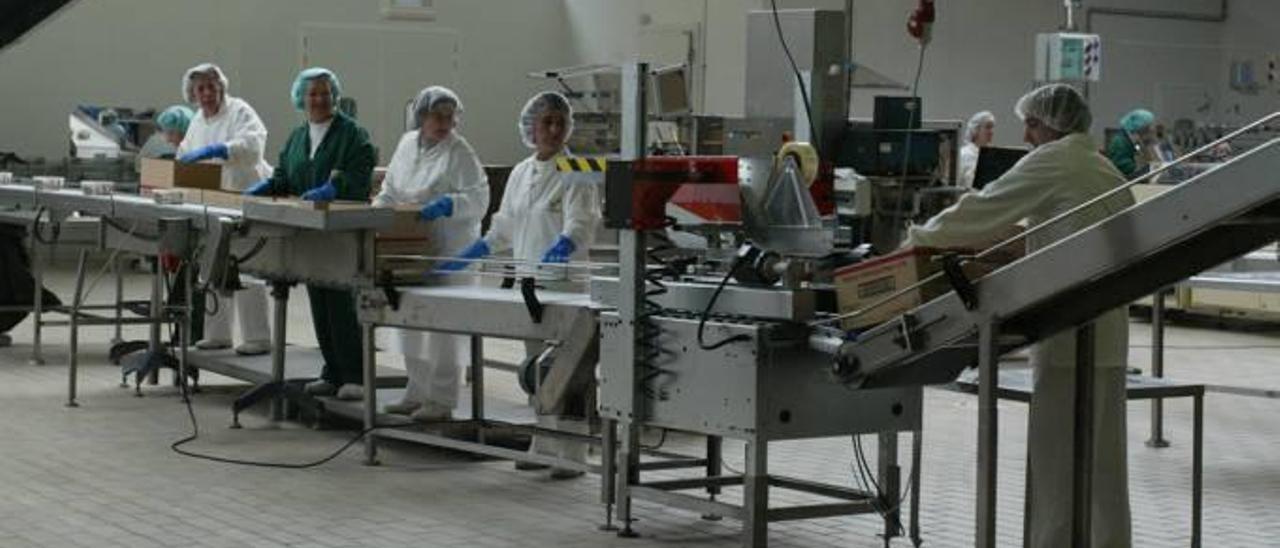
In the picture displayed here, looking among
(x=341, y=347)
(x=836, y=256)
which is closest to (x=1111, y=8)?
(x=341, y=347)

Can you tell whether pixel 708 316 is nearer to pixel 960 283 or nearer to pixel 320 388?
pixel 960 283

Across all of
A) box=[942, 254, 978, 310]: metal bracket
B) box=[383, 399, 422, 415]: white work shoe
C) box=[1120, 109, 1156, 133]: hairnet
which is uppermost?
box=[1120, 109, 1156, 133]: hairnet

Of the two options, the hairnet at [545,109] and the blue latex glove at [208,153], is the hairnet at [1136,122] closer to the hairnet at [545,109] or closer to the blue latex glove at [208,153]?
the blue latex glove at [208,153]

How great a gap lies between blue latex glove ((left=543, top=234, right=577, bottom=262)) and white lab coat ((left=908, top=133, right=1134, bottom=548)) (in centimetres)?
211

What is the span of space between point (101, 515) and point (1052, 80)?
767 centimetres

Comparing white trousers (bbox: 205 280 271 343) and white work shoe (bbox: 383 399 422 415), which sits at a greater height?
white trousers (bbox: 205 280 271 343)

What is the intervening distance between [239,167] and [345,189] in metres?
1.49

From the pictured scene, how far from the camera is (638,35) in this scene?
53.9 ft

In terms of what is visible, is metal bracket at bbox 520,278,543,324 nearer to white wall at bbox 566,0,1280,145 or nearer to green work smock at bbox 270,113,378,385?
green work smock at bbox 270,113,378,385

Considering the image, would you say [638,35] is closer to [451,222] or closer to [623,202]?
[451,222]

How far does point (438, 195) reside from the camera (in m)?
7.34

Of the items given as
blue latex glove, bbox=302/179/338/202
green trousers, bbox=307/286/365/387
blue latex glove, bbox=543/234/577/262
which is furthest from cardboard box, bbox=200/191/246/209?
blue latex glove, bbox=543/234/577/262

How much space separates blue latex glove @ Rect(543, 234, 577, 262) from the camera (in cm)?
655

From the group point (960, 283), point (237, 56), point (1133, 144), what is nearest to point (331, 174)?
point (960, 283)
